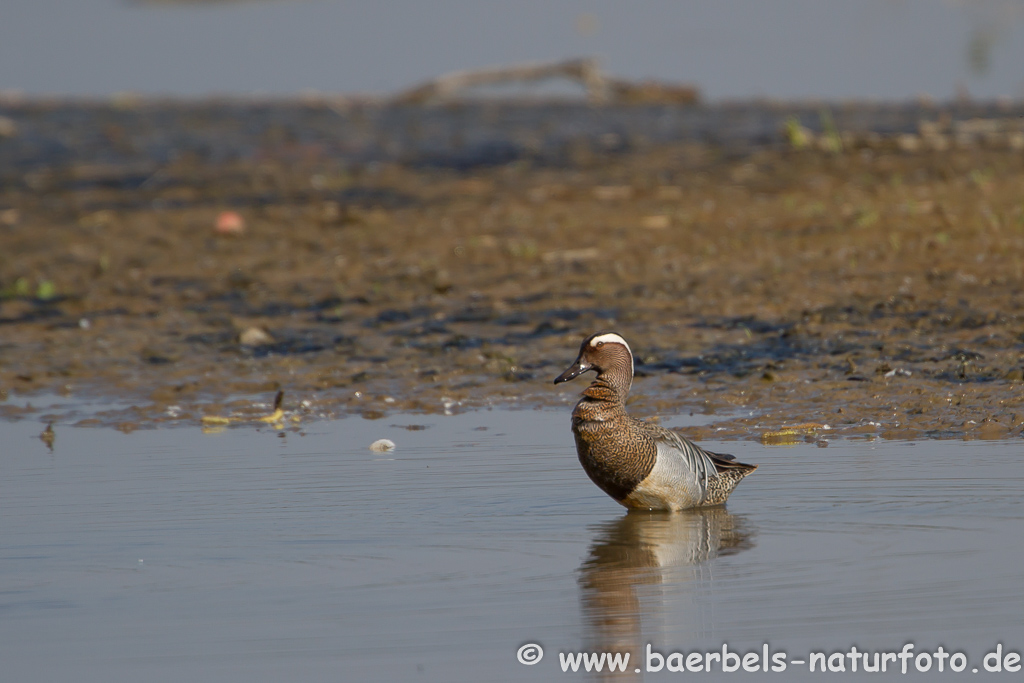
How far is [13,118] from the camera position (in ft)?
67.5

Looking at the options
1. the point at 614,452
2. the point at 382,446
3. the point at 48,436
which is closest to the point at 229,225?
the point at 48,436

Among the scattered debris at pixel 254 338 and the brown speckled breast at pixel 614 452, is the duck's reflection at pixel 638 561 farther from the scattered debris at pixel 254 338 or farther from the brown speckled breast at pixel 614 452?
the scattered debris at pixel 254 338

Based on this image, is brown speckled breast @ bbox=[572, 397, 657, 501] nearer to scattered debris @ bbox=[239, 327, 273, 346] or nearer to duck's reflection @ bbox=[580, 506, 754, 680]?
duck's reflection @ bbox=[580, 506, 754, 680]

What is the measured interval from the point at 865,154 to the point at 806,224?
328cm

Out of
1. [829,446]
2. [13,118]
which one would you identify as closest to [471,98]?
[13,118]

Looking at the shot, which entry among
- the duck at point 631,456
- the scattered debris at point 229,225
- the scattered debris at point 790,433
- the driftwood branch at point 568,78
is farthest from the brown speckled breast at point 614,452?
the driftwood branch at point 568,78

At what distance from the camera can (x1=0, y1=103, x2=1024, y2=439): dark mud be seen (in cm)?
933

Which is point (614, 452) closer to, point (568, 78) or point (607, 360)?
point (607, 360)

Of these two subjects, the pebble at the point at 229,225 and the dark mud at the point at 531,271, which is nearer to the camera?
the dark mud at the point at 531,271

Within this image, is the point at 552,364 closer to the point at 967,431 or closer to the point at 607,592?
the point at 967,431

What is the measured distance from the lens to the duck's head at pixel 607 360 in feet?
22.9

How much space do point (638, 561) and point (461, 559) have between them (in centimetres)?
72

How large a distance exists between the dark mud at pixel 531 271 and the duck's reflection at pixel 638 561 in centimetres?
163

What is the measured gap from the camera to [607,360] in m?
6.98
